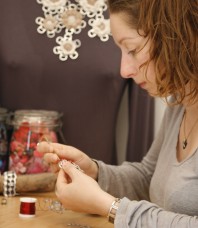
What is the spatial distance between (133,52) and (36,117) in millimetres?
564

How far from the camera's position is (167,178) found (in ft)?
4.07

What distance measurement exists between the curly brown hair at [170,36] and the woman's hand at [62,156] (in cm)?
30

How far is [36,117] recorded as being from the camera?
1.65 meters

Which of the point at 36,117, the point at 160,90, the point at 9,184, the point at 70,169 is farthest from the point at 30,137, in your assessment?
the point at 160,90

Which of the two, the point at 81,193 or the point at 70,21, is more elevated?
the point at 70,21

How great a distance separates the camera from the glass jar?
1610 mm

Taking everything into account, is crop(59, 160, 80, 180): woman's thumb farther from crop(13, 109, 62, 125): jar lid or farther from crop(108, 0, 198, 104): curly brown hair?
crop(13, 109, 62, 125): jar lid

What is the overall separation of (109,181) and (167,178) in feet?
0.68

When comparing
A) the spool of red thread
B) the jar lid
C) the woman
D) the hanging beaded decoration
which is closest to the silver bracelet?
the woman

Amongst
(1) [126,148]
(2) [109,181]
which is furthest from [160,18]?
(1) [126,148]

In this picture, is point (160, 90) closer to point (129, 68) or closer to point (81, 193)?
point (129, 68)

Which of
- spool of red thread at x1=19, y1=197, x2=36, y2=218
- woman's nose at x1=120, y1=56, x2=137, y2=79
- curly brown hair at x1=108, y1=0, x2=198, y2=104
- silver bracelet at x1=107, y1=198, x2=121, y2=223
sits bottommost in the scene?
spool of red thread at x1=19, y1=197, x2=36, y2=218

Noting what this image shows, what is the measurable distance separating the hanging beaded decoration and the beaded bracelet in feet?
1.55

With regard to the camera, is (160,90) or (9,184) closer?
(160,90)
